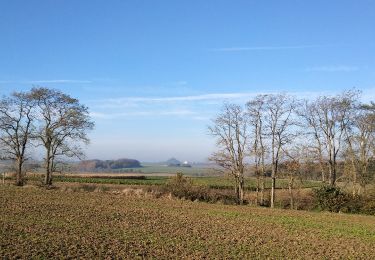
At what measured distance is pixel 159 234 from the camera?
18.6 m

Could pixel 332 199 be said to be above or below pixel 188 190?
below

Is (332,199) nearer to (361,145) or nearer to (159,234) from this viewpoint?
(361,145)

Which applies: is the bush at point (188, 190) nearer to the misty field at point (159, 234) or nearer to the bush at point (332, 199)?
the bush at point (332, 199)

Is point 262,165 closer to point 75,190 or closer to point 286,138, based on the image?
point 286,138

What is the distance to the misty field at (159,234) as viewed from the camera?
14555mm

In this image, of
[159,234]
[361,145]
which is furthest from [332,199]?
[159,234]

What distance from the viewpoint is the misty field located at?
47.8 ft

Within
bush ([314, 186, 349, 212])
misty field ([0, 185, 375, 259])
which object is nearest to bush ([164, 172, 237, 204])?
bush ([314, 186, 349, 212])

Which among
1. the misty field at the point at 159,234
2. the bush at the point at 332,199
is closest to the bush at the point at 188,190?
the bush at the point at 332,199

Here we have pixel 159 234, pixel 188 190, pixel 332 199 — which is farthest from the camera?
pixel 188 190

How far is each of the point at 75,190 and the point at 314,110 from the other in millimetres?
26748

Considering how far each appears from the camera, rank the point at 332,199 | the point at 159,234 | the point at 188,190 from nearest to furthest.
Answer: the point at 159,234 < the point at 332,199 < the point at 188,190

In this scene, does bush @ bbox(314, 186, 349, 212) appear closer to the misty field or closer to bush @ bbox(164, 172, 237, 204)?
bush @ bbox(164, 172, 237, 204)

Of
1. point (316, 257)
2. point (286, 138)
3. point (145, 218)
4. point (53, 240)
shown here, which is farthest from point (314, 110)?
point (53, 240)
